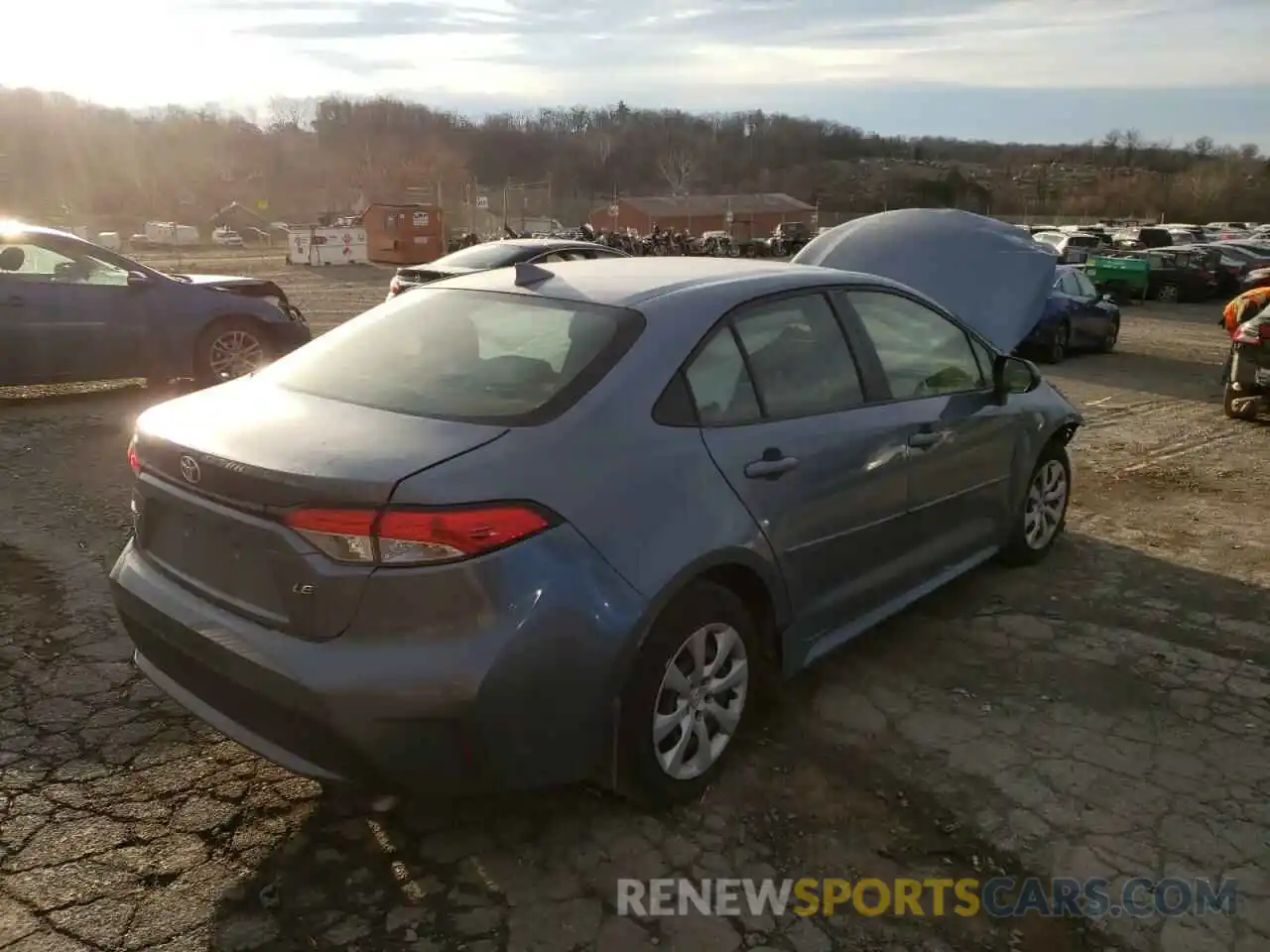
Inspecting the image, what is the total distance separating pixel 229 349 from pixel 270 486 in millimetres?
7134

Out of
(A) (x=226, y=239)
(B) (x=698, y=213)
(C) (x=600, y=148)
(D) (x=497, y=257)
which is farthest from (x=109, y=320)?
(C) (x=600, y=148)

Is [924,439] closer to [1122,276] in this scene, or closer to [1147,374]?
[1147,374]

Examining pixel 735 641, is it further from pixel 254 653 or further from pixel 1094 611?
pixel 1094 611

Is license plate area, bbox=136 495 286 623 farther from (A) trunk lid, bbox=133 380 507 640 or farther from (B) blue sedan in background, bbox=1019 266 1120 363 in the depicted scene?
(B) blue sedan in background, bbox=1019 266 1120 363

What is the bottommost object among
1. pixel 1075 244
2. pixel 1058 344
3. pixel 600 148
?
pixel 1058 344

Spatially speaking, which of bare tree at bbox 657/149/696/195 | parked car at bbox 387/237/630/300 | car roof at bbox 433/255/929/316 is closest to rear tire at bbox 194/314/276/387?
parked car at bbox 387/237/630/300

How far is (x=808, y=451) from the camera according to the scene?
10.9 feet

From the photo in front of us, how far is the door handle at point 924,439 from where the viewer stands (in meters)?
3.84

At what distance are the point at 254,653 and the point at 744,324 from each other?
6.02 feet

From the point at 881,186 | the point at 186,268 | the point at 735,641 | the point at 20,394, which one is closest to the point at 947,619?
the point at 735,641

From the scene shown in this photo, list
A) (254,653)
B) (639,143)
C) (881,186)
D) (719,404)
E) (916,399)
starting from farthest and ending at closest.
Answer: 1. (639,143)
2. (881,186)
3. (916,399)
4. (719,404)
5. (254,653)

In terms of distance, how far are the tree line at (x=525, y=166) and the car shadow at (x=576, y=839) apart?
73475mm

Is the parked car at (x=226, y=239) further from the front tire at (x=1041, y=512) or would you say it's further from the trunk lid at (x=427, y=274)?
the front tire at (x=1041, y=512)

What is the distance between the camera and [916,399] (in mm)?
3955
